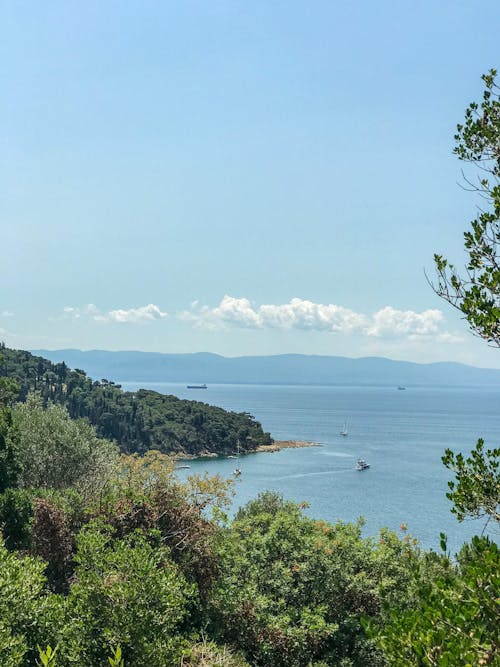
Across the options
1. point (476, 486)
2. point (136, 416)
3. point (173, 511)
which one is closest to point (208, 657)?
point (173, 511)

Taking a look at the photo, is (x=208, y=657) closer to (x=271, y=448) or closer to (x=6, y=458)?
(x=6, y=458)

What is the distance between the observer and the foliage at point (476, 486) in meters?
7.75

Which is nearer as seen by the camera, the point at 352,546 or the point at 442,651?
the point at 442,651

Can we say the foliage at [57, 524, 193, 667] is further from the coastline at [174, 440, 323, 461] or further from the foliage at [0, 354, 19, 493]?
the coastline at [174, 440, 323, 461]

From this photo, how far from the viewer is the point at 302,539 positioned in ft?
A: 54.0

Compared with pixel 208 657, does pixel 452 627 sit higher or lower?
higher

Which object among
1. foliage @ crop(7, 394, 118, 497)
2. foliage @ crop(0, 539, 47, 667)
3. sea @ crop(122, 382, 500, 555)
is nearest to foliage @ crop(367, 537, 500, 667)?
foliage @ crop(0, 539, 47, 667)

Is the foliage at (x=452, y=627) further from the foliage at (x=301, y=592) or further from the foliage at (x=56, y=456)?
the foliage at (x=56, y=456)

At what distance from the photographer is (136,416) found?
10269 cm

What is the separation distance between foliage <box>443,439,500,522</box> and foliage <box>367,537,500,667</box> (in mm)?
Answer: 2254

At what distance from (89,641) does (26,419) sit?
17.7m

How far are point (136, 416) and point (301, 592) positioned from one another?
9089 cm

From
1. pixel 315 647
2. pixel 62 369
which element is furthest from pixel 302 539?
pixel 62 369

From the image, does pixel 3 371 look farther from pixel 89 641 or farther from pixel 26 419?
pixel 89 641
